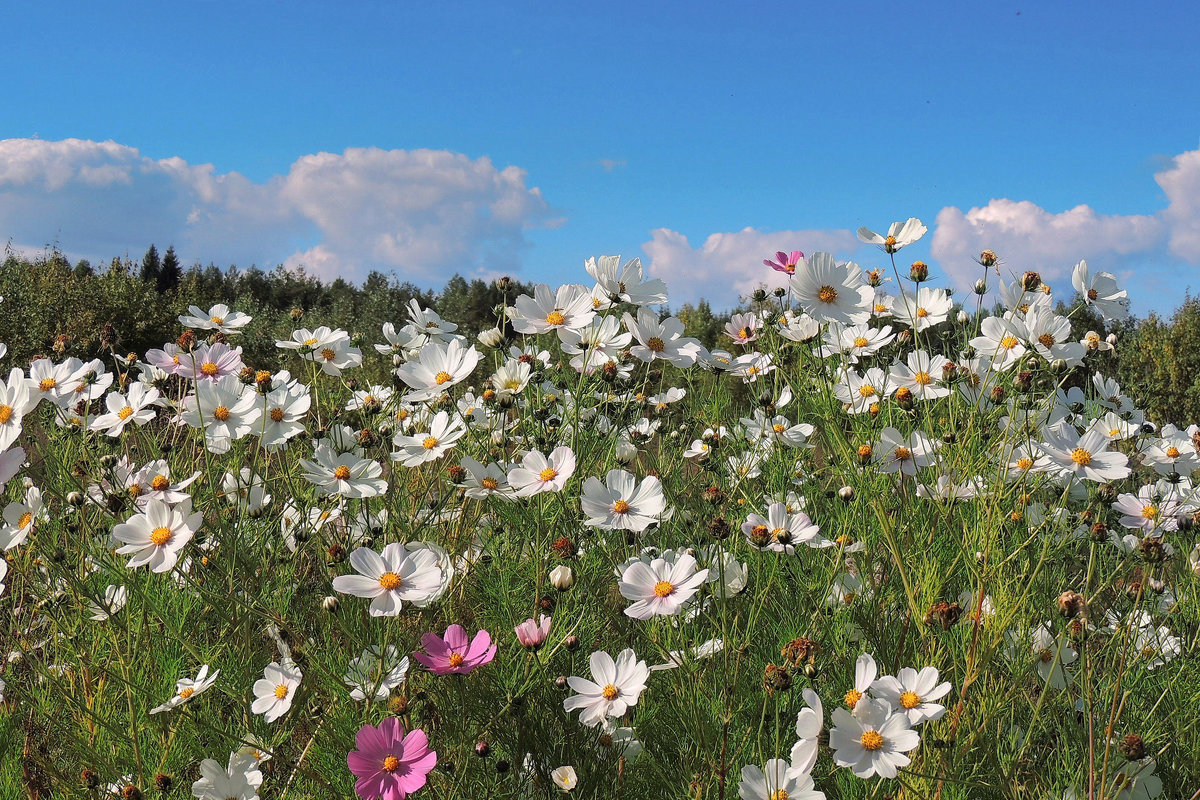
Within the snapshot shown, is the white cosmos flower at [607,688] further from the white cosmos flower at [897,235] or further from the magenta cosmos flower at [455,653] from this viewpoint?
the white cosmos flower at [897,235]

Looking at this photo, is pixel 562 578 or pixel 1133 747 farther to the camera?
pixel 562 578

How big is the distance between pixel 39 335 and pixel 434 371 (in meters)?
9.29

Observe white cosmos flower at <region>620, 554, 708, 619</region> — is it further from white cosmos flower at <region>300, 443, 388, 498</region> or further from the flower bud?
white cosmos flower at <region>300, 443, 388, 498</region>

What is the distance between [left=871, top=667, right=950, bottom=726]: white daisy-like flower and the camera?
1188 mm

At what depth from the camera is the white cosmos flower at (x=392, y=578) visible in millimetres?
1379

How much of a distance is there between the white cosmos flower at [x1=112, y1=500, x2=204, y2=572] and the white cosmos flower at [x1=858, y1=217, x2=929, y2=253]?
5.42ft

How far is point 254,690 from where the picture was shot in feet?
5.11

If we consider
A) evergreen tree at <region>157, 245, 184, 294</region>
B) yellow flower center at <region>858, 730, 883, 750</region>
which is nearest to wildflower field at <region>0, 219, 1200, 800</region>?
yellow flower center at <region>858, 730, 883, 750</region>

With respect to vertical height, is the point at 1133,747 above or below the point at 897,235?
below

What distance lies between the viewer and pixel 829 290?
1755 mm

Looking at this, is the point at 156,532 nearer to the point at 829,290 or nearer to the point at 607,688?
the point at 607,688

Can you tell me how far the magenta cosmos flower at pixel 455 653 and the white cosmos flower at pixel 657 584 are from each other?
269 mm

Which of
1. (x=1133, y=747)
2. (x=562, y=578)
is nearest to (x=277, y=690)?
(x=562, y=578)

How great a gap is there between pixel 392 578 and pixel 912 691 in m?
0.88
